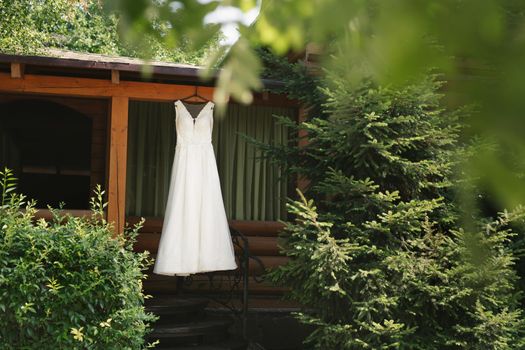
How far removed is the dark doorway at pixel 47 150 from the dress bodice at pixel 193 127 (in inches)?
132

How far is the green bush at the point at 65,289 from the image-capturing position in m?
5.91

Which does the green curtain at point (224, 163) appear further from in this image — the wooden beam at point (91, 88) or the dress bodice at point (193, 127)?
the dress bodice at point (193, 127)

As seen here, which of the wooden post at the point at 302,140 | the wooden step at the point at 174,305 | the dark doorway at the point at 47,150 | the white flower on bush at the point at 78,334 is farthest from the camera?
the dark doorway at the point at 47,150

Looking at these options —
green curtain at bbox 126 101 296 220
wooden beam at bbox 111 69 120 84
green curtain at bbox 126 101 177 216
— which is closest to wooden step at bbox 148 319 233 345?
green curtain at bbox 126 101 296 220

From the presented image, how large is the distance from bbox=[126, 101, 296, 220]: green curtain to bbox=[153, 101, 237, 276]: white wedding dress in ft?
5.38

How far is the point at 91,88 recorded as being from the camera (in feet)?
28.6

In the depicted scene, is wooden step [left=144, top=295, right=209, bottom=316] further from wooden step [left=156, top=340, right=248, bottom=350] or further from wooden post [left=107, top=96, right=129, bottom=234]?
wooden post [left=107, top=96, right=129, bottom=234]

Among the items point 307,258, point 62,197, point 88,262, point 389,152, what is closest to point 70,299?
point 88,262

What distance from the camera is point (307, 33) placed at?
0.90 metres

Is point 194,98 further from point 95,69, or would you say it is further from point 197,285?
point 197,285

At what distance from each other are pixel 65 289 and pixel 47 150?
7673mm

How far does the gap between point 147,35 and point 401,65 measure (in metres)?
0.38

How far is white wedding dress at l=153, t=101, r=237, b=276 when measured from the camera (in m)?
8.05

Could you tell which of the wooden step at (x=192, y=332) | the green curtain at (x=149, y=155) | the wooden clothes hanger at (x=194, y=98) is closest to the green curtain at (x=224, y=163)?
the green curtain at (x=149, y=155)
